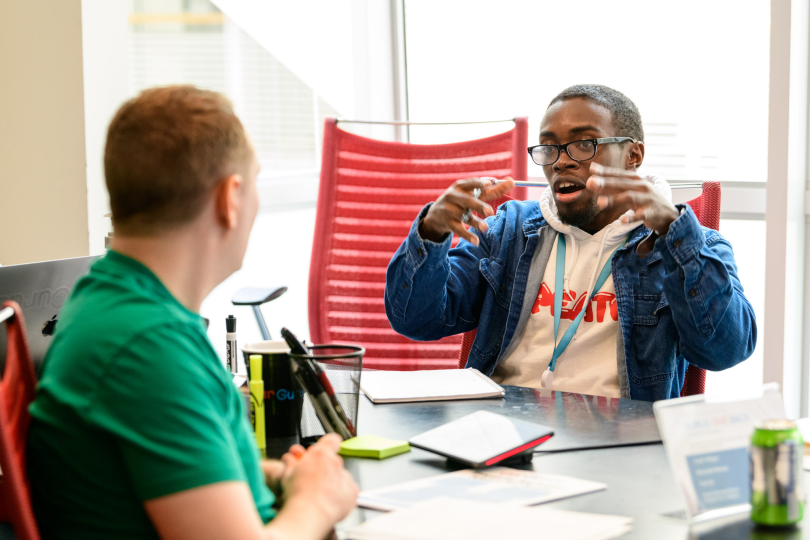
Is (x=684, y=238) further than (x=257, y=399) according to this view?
Yes

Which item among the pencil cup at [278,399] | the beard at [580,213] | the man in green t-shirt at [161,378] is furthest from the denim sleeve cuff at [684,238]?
the man in green t-shirt at [161,378]

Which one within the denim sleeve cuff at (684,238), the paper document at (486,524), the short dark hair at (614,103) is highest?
the short dark hair at (614,103)

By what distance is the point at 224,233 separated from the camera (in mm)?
909

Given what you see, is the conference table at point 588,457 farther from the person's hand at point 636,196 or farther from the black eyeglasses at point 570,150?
the black eyeglasses at point 570,150

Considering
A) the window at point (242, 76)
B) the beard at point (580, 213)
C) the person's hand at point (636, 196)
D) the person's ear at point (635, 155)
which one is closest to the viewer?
the person's hand at point (636, 196)

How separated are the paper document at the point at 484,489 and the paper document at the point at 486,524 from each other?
36mm

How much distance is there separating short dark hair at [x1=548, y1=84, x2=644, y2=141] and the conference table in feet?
2.65

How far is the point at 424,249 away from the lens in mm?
1838

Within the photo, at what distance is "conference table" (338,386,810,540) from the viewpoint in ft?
2.97

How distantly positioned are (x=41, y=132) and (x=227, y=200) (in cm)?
222

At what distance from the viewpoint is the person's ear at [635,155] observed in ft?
6.71

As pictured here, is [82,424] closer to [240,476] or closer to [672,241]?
[240,476]

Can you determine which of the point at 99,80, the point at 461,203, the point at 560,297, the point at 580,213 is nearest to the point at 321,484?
the point at 461,203

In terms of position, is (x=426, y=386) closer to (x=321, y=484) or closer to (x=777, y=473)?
(x=321, y=484)
